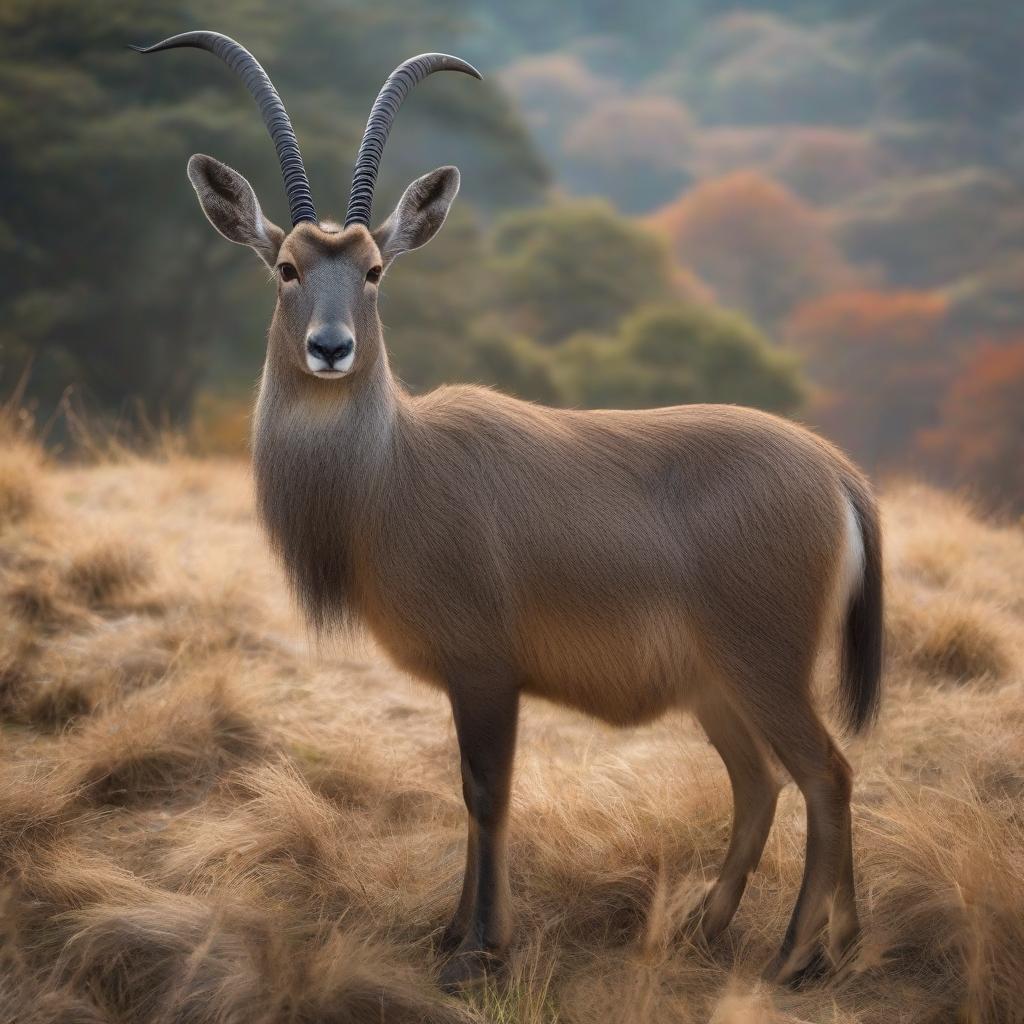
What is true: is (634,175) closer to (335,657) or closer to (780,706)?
(335,657)

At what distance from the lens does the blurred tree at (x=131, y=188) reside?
1580cm

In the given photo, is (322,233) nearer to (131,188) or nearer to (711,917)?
(711,917)

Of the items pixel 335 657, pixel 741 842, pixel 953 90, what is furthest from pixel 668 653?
pixel 953 90

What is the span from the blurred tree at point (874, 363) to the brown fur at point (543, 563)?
68.7 ft

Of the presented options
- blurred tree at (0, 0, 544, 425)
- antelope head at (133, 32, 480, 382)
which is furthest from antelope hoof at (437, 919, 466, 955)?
blurred tree at (0, 0, 544, 425)

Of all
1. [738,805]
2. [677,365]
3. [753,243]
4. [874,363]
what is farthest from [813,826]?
[753,243]

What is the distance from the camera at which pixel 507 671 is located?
3732mm

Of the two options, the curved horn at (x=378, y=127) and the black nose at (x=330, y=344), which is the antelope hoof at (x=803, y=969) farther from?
the curved horn at (x=378, y=127)

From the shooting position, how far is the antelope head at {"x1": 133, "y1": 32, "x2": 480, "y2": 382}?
3613mm

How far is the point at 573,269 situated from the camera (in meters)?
25.0

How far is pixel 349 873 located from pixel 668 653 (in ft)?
4.79

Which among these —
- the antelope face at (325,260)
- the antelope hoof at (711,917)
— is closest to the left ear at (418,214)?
the antelope face at (325,260)

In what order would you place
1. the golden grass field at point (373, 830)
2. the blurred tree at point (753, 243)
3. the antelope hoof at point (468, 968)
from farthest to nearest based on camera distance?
the blurred tree at point (753, 243) → the antelope hoof at point (468, 968) → the golden grass field at point (373, 830)

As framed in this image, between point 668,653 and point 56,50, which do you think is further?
point 56,50
